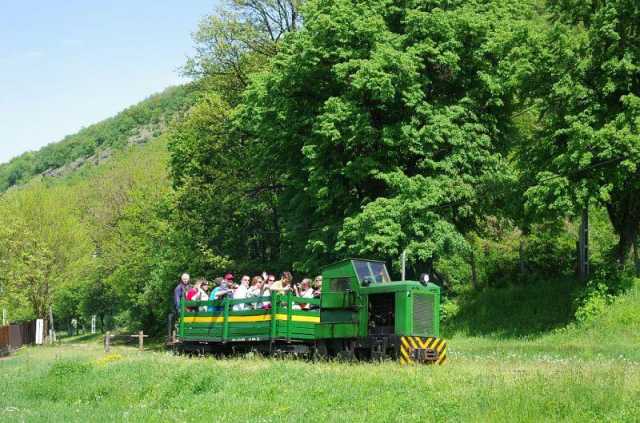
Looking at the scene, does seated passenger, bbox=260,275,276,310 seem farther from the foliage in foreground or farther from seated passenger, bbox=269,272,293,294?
the foliage in foreground

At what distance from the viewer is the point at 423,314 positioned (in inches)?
803

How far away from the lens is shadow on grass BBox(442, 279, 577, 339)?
2920 centimetres

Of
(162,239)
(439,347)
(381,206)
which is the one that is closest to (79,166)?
(162,239)

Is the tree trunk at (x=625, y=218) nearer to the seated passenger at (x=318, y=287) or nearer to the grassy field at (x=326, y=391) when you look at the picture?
the grassy field at (x=326, y=391)

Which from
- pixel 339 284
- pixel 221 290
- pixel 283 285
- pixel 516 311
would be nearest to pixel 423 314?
pixel 339 284

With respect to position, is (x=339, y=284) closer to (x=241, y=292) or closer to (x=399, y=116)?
(x=241, y=292)

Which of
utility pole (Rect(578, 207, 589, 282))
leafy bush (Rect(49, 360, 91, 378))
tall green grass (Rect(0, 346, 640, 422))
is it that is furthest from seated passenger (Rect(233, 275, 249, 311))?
utility pole (Rect(578, 207, 589, 282))

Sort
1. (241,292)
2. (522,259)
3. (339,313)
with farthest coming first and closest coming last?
(522,259)
(241,292)
(339,313)

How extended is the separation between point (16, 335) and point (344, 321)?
1193 inches

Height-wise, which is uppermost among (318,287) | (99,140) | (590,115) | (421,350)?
(99,140)

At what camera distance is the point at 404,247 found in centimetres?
3000

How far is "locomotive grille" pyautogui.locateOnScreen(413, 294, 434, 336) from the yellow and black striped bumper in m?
0.47

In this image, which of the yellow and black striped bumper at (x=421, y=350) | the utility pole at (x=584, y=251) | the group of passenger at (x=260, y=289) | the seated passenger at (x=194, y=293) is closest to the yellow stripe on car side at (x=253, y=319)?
the group of passenger at (x=260, y=289)

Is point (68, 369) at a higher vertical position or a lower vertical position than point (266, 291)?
lower
